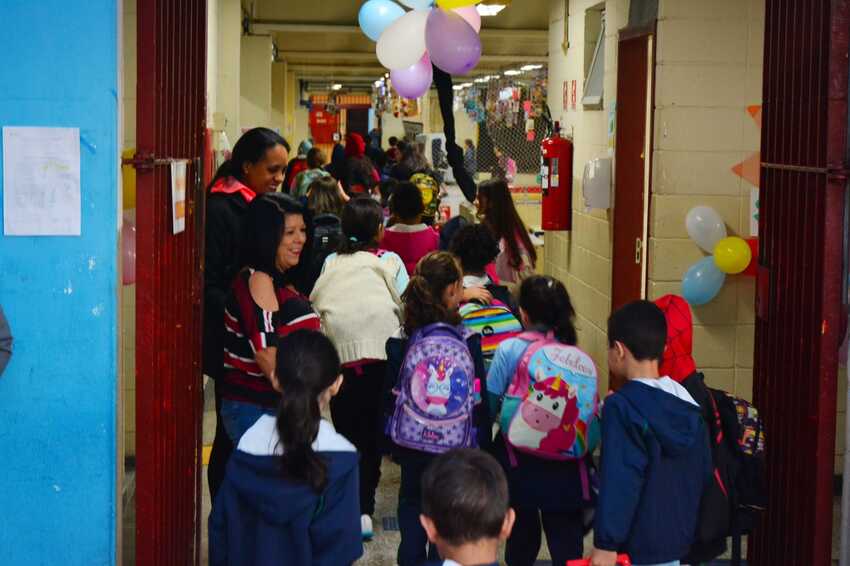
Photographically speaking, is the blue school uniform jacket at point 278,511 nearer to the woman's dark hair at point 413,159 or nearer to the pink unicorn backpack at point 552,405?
the pink unicorn backpack at point 552,405

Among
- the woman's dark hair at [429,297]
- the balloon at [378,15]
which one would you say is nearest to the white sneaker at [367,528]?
the woman's dark hair at [429,297]

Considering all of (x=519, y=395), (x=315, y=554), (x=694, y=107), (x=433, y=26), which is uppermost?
(x=433, y=26)

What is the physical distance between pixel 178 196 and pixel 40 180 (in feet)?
2.34

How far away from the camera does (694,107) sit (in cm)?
633

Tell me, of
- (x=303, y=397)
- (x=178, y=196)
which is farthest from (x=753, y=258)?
(x=303, y=397)

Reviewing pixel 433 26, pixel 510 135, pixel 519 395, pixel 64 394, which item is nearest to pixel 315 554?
pixel 64 394

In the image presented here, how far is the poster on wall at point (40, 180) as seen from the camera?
3086 millimetres

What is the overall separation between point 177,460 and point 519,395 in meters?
1.22

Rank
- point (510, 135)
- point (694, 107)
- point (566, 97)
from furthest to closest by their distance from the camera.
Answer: point (510, 135) < point (566, 97) < point (694, 107)

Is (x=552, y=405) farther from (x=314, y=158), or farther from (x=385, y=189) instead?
(x=314, y=158)

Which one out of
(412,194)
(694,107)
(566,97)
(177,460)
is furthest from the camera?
(566,97)

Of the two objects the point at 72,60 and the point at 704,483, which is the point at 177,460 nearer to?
the point at 72,60

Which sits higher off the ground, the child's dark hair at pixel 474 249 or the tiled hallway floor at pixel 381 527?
the child's dark hair at pixel 474 249

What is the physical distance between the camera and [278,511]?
3.05m
